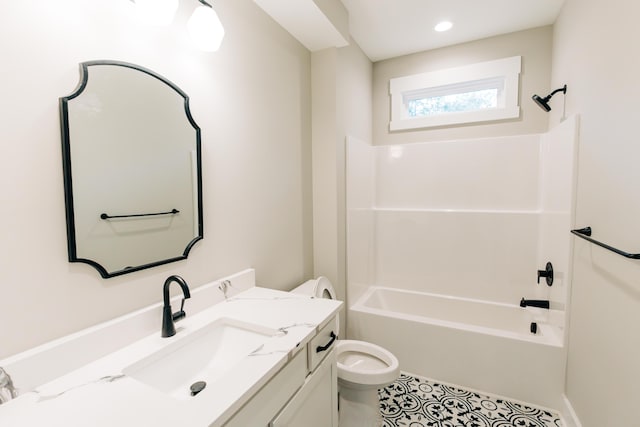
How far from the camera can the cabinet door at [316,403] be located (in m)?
1.00

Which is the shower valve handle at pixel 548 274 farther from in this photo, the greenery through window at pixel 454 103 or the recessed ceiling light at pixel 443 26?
the recessed ceiling light at pixel 443 26

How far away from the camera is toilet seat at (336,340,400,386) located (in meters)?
1.62

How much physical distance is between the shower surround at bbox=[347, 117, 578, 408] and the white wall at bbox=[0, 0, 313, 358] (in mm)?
697

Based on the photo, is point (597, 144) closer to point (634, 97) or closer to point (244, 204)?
point (634, 97)

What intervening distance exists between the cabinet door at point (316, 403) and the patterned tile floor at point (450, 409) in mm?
712

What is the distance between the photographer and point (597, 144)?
1.46m

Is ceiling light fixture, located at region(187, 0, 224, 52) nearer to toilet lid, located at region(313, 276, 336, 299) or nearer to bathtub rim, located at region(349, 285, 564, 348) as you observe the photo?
toilet lid, located at region(313, 276, 336, 299)

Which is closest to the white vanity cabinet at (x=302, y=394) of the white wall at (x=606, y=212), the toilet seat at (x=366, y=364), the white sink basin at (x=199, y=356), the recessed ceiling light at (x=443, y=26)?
the white sink basin at (x=199, y=356)

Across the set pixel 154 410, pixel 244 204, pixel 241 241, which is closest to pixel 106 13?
pixel 244 204

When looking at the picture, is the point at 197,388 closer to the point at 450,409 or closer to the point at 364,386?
the point at 364,386

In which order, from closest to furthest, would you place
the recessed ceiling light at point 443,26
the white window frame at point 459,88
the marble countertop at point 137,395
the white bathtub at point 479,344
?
the marble countertop at point 137,395
the white bathtub at point 479,344
the recessed ceiling light at point 443,26
the white window frame at point 459,88

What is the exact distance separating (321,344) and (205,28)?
53.1 inches

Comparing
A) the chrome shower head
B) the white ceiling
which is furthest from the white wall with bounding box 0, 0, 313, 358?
the chrome shower head

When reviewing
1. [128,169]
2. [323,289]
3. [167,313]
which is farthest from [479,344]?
[128,169]
